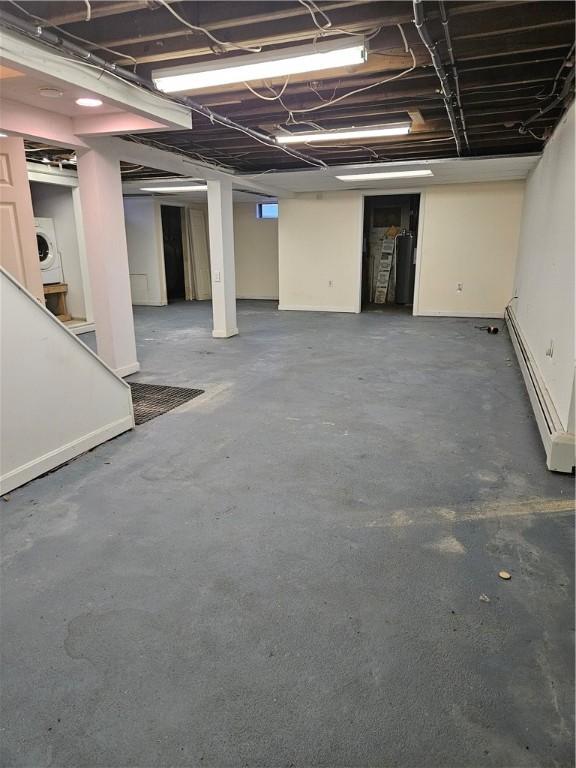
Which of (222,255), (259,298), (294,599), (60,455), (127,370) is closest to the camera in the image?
(294,599)

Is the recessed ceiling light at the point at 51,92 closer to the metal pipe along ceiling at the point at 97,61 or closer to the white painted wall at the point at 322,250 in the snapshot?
the metal pipe along ceiling at the point at 97,61

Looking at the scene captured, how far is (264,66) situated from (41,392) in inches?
88.4

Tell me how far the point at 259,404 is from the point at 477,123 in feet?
11.1

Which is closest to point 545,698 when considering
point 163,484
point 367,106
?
point 163,484

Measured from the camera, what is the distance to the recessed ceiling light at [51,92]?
3186 millimetres

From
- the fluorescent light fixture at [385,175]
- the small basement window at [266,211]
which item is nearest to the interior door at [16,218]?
the fluorescent light fixture at [385,175]

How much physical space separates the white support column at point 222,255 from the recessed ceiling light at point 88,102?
3004 millimetres

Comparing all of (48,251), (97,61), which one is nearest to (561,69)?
(97,61)

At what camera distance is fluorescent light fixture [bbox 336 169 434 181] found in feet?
21.9

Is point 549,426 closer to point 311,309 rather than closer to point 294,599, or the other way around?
point 294,599

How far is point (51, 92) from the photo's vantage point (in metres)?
3.23

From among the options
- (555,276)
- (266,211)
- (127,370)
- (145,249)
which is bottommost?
(127,370)

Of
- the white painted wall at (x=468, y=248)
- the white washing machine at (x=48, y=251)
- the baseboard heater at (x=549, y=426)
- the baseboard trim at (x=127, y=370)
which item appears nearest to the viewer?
the baseboard heater at (x=549, y=426)

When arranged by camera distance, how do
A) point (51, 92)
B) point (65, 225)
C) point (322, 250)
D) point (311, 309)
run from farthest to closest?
point (311, 309), point (322, 250), point (65, 225), point (51, 92)
